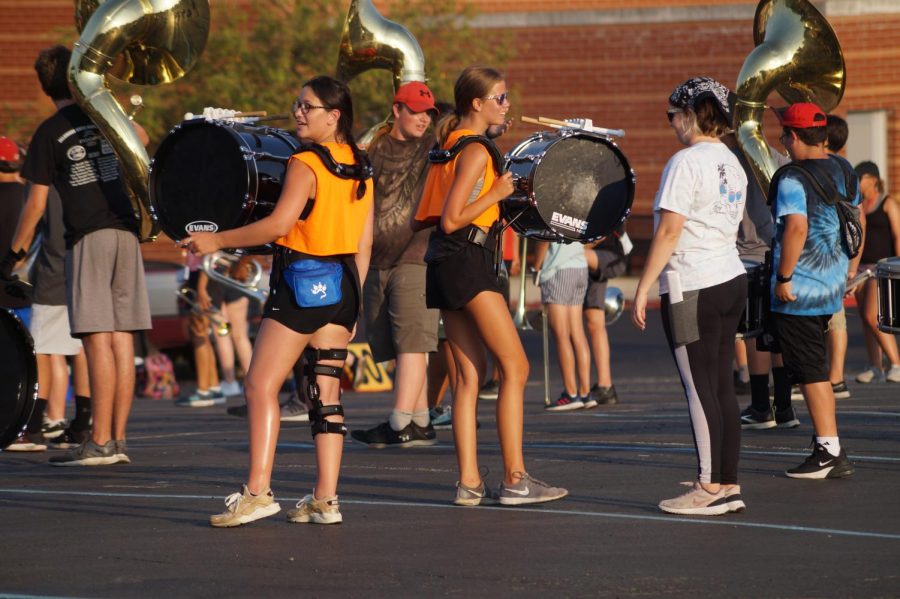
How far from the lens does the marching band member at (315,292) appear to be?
6.67 metres

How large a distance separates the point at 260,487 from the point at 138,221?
290 cm

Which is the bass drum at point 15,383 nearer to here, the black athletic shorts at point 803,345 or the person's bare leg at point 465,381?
the person's bare leg at point 465,381

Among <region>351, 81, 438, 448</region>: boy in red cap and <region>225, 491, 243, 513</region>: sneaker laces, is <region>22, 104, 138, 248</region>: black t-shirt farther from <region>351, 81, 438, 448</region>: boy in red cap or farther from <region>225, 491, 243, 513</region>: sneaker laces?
<region>225, 491, 243, 513</region>: sneaker laces

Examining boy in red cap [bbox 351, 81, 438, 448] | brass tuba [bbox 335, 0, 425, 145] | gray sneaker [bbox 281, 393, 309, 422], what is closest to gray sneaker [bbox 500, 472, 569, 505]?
boy in red cap [bbox 351, 81, 438, 448]

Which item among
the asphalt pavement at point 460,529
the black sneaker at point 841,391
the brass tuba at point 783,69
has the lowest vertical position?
the asphalt pavement at point 460,529

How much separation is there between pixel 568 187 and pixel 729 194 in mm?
842

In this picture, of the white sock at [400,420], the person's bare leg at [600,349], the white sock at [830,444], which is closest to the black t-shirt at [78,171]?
the white sock at [400,420]

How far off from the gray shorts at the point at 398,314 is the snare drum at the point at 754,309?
184 cm

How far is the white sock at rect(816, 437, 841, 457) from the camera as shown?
795 cm

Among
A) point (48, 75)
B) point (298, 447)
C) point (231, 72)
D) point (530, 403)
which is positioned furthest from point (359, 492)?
point (231, 72)

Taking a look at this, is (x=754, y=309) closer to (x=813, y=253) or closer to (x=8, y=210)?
(x=813, y=253)

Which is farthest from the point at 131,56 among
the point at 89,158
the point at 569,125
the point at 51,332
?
the point at 569,125

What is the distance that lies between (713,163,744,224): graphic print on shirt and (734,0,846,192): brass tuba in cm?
306

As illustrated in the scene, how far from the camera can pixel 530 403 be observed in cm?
1291
